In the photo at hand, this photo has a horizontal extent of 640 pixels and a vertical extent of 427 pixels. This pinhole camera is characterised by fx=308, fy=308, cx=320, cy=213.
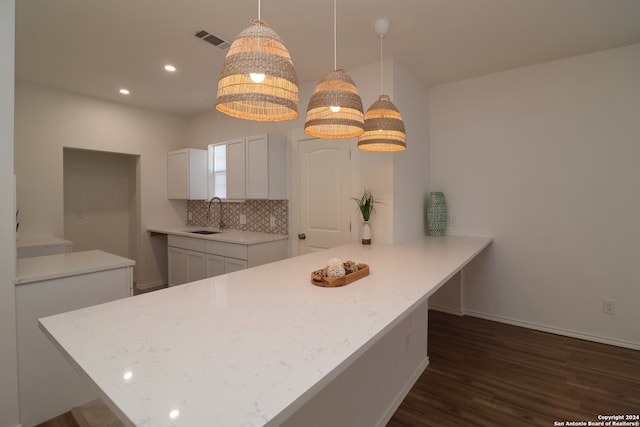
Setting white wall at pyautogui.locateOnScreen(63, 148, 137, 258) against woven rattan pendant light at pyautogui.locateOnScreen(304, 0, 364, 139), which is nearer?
woven rattan pendant light at pyautogui.locateOnScreen(304, 0, 364, 139)

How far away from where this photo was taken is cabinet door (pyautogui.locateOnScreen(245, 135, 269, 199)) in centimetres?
354

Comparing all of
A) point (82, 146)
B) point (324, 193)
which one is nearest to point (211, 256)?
point (324, 193)

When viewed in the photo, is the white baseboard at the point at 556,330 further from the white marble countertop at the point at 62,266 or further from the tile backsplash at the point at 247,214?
the white marble countertop at the point at 62,266

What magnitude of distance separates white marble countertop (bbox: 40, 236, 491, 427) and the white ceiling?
1848 millimetres

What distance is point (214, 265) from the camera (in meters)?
3.69

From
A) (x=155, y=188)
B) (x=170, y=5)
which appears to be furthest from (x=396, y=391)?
(x=155, y=188)

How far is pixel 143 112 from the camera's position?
455 cm

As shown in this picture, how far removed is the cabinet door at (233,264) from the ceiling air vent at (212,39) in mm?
2094

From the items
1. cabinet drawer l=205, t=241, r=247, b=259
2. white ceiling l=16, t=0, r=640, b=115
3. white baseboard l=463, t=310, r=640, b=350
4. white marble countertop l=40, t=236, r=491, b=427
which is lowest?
white baseboard l=463, t=310, r=640, b=350

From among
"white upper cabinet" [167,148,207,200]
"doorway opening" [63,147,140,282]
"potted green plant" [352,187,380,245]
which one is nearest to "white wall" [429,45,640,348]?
"potted green plant" [352,187,380,245]

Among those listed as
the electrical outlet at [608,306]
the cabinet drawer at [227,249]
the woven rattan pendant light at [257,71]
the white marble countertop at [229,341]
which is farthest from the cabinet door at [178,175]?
the electrical outlet at [608,306]

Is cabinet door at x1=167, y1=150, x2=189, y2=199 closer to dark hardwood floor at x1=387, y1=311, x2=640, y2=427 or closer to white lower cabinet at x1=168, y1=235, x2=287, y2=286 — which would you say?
white lower cabinet at x1=168, y1=235, x2=287, y2=286

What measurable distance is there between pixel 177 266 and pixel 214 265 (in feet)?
2.85

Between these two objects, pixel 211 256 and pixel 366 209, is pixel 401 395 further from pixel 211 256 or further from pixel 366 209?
pixel 211 256
